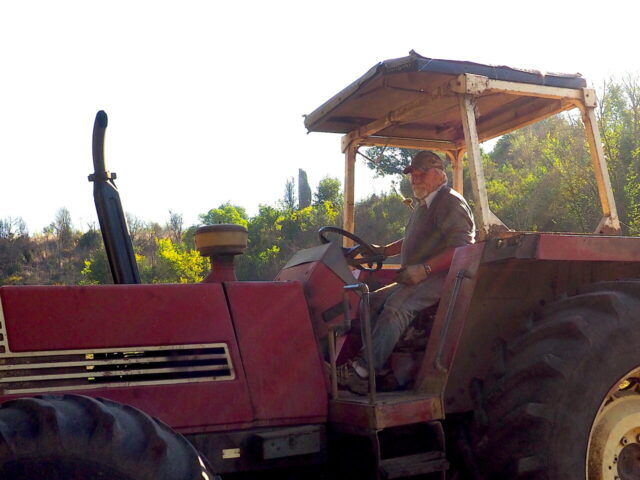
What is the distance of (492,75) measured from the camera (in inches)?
153

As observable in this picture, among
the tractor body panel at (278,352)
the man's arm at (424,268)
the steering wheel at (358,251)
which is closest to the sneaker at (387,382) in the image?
the tractor body panel at (278,352)

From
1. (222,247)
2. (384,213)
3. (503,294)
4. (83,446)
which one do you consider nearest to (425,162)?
(503,294)

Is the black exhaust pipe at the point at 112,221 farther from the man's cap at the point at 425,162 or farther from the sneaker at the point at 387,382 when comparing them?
the man's cap at the point at 425,162

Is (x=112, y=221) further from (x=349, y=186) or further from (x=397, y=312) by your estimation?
(x=349, y=186)

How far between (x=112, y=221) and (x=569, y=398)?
257 centimetres

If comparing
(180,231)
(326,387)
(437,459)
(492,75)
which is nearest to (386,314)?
(326,387)

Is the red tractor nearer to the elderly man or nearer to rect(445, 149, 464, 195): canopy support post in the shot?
the elderly man

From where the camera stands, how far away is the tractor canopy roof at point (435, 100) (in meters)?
3.84

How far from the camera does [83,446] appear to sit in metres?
2.42

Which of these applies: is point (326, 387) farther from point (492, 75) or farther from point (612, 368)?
point (492, 75)

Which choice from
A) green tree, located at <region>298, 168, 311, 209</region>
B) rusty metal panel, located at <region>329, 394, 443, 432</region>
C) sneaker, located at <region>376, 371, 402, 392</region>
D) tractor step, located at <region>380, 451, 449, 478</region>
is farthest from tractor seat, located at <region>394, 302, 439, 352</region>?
green tree, located at <region>298, 168, 311, 209</region>

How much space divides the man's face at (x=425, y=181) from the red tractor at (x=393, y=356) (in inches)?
24.0

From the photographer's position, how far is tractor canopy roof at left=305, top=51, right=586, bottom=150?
3.84 metres

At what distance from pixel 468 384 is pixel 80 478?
2.00 meters
